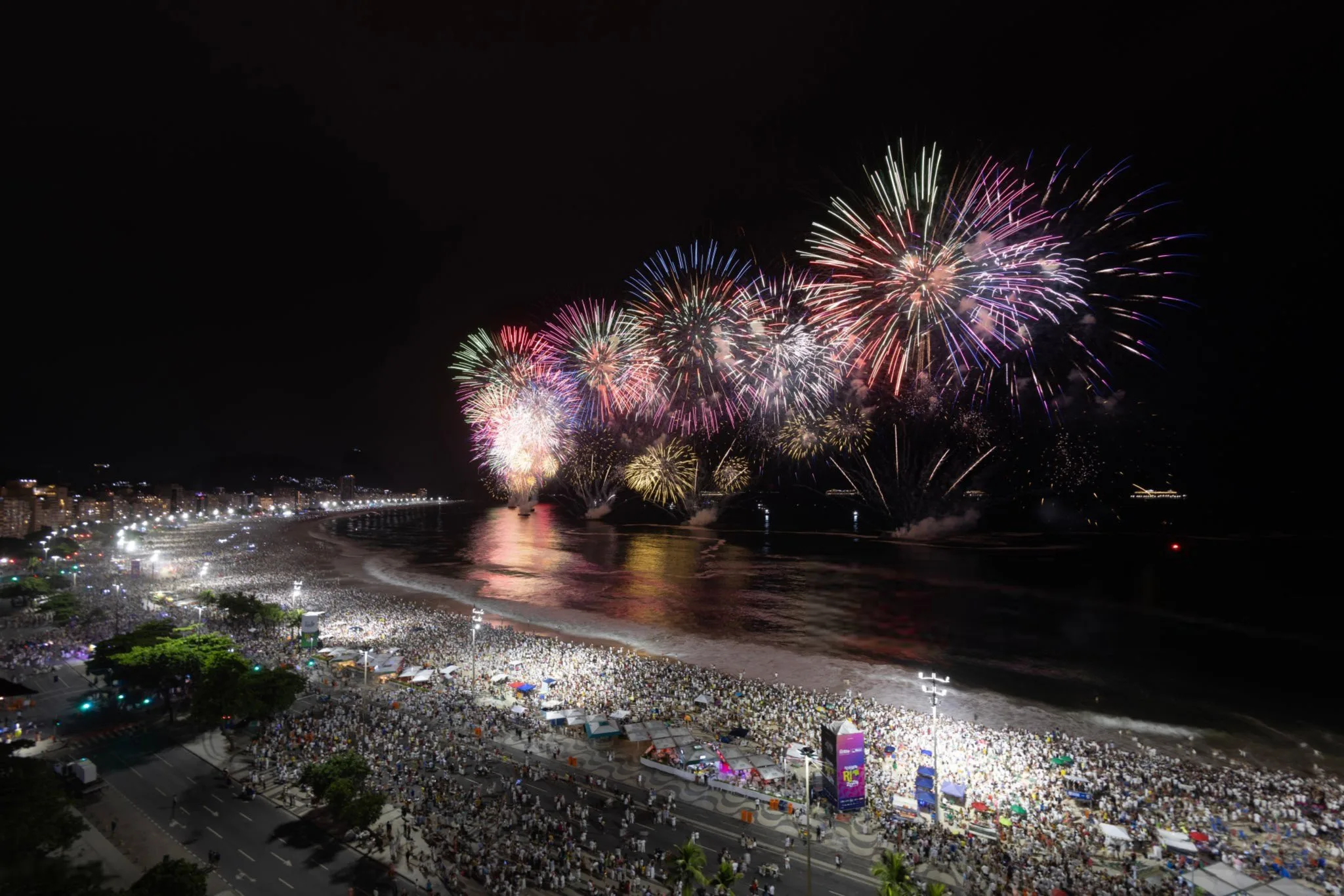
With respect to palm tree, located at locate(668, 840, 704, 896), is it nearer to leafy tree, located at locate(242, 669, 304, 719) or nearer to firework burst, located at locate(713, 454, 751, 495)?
leafy tree, located at locate(242, 669, 304, 719)

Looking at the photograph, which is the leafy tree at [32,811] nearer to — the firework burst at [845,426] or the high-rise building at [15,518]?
the firework burst at [845,426]

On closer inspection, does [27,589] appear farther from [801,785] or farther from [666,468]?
[666,468]

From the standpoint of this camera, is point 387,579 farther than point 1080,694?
Yes

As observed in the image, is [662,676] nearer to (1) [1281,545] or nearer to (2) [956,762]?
(2) [956,762]

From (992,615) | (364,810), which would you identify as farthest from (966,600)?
(364,810)

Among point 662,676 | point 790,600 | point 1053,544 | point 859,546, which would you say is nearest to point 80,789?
point 662,676

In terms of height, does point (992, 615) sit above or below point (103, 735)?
above

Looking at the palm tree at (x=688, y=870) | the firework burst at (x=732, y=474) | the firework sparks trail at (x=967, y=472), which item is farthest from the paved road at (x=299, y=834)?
the firework burst at (x=732, y=474)
